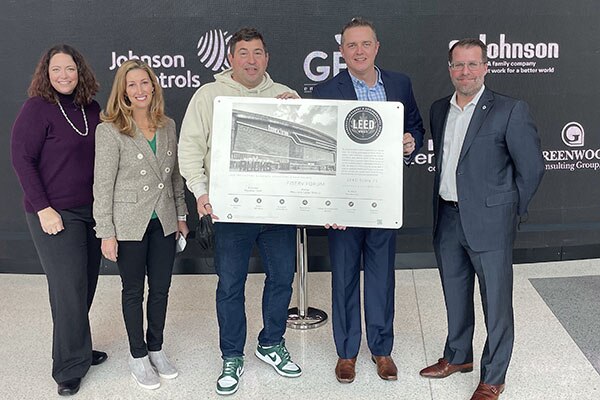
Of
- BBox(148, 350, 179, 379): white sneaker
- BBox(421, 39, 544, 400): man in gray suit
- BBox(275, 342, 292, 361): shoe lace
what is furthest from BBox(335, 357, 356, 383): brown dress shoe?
BBox(148, 350, 179, 379): white sneaker

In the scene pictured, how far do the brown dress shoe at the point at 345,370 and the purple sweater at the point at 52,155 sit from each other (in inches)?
53.6

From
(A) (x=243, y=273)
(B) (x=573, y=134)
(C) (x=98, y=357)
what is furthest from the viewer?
(B) (x=573, y=134)

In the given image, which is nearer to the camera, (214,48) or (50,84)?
(50,84)

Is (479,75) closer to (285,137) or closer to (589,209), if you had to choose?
(285,137)

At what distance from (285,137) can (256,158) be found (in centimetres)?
15

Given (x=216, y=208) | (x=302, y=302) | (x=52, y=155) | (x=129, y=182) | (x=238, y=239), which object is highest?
(x=52, y=155)

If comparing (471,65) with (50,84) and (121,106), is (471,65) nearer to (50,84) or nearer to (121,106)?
(121,106)

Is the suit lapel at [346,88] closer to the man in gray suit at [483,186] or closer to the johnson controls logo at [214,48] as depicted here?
the man in gray suit at [483,186]

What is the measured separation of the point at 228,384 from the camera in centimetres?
272

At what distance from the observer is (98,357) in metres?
3.03

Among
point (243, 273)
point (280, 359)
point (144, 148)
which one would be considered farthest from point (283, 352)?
point (144, 148)

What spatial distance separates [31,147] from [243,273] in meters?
1.02

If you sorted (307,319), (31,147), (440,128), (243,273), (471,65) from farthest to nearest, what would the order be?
(307,319) → (243,273) → (440,128) → (31,147) → (471,65)

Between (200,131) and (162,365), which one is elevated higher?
(200,131)
